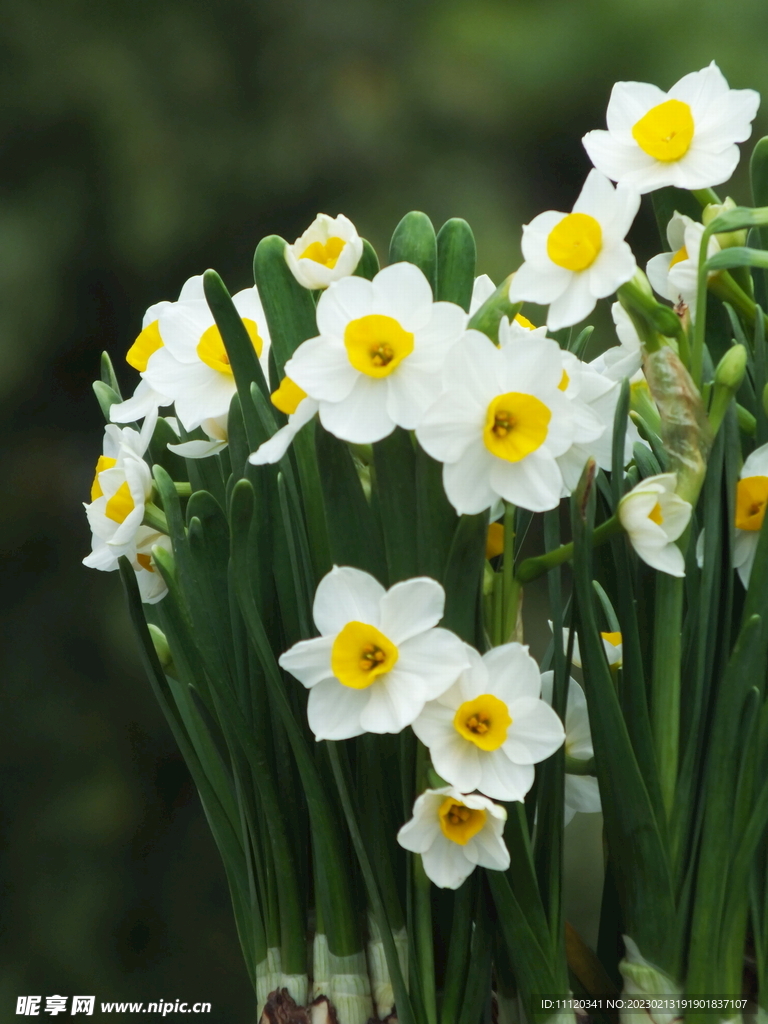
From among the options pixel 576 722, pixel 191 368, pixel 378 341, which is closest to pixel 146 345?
pixel 191 368

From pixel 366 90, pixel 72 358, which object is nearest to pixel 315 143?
pixel 366 90

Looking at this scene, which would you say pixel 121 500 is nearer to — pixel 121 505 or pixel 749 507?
pixel 121 505

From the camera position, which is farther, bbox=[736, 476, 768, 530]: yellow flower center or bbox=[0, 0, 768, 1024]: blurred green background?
bbox=[0, 0, 768, 1024]: blurred green background

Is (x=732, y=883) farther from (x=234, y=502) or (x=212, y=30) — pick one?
(x=212, y=30)

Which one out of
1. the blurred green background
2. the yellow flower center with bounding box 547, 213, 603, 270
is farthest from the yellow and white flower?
the blurred green background

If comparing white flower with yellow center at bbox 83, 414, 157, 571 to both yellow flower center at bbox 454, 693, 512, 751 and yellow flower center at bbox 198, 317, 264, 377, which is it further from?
yellow flower center at bbox 454, 693, 512, 751

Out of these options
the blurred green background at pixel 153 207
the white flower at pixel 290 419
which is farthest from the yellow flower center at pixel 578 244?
the blurred green background at pixel 153 207
